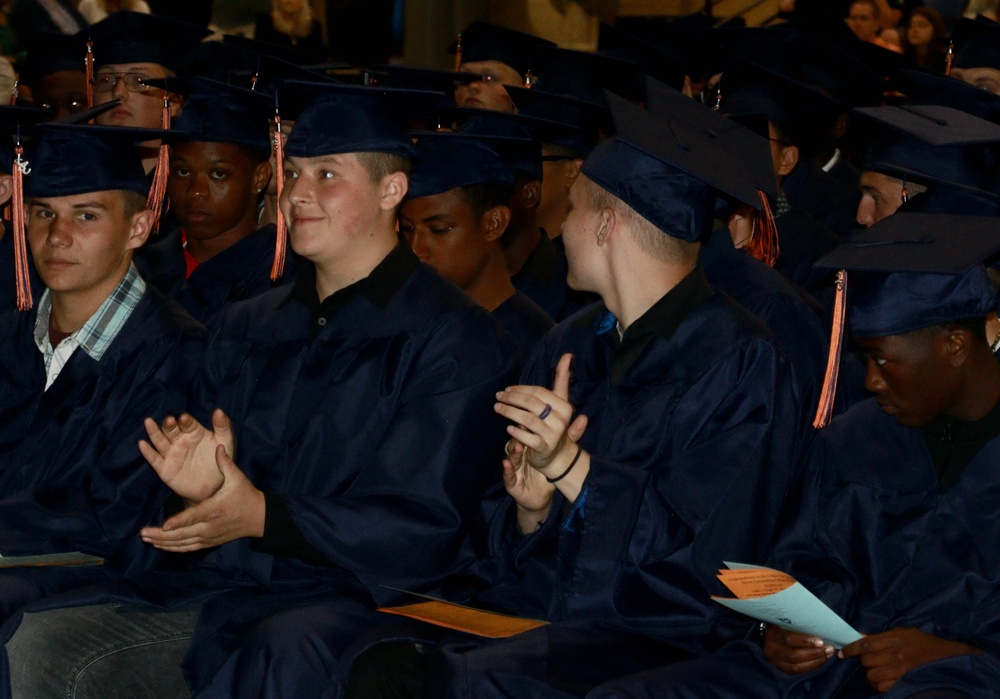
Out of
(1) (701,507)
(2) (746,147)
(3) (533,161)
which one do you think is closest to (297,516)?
(1) (701,507)

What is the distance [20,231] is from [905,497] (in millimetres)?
2619

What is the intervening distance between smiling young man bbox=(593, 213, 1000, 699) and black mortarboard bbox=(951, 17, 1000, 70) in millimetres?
3495

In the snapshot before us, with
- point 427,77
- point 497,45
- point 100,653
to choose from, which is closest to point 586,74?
point 497,45

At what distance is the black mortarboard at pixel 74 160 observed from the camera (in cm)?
378

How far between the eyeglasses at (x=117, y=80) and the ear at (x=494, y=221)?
2.22 meters

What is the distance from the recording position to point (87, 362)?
147 inches

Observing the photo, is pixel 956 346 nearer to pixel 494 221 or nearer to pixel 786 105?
pixel 494 221

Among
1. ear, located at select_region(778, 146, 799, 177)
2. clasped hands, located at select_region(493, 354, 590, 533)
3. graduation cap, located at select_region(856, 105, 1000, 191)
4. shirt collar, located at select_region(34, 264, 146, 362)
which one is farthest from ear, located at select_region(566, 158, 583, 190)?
clasped hands, located at select_region(493, 354, 590, 533)

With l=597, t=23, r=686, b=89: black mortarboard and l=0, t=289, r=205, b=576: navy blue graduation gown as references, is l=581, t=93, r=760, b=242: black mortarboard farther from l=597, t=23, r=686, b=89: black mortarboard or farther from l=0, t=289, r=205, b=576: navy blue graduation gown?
l=597, t=23, r=686, b=89: black mortarboard

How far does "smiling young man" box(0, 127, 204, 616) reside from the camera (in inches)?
139

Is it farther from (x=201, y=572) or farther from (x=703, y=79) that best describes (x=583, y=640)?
(x=703, y=79)

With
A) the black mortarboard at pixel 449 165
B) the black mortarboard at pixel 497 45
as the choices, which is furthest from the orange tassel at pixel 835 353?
the black mortarboard at pixel 497 45

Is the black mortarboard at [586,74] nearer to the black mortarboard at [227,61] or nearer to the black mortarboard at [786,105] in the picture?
the black mortarboard at [786,105]

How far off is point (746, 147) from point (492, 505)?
110 centimetres
